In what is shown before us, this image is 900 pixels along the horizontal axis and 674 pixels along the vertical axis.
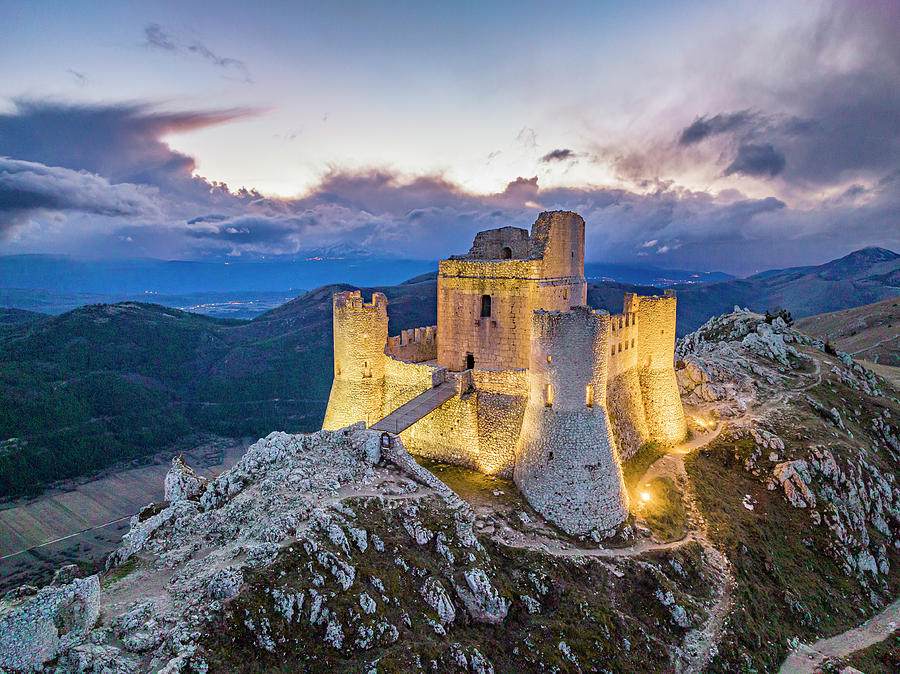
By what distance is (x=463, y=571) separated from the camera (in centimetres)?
2116

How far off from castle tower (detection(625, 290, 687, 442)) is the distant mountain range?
64.0 metres

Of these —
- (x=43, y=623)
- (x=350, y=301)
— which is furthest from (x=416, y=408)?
Answer: (x=43, y=623)

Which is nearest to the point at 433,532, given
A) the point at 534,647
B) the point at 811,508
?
the point at 534,647

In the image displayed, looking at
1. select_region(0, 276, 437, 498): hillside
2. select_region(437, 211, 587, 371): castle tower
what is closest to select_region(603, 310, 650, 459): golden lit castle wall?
select_region(437, 211, 587, 371): castle tower

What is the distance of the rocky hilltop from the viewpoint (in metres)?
14.5

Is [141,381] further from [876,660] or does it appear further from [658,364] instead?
[876,660]

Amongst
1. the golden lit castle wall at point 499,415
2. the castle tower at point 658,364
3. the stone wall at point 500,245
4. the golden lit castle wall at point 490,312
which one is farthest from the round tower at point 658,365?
the golden lit castle wall at point 499,415

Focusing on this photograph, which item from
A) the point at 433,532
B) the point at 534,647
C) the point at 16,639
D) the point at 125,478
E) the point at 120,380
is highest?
the point at 16,639

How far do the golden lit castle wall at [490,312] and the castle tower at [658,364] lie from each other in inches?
420

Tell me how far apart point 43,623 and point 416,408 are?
63.9 ft

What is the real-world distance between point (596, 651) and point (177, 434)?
115 metres

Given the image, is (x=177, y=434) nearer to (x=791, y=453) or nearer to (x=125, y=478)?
(x=125, y=478)

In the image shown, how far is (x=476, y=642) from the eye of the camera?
19.1m

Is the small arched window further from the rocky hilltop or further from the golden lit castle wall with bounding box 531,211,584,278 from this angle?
the rocky hilltop
